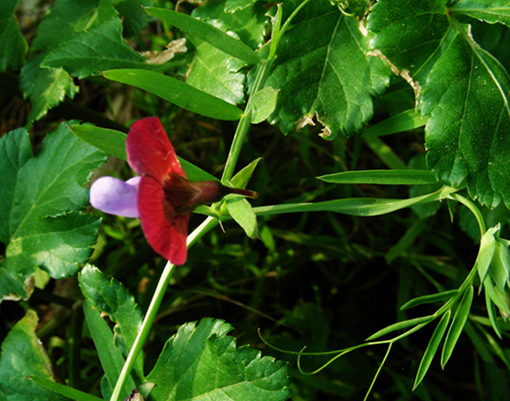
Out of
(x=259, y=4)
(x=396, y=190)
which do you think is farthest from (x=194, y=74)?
(x=396, y=190)

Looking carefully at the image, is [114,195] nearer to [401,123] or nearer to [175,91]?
[175,91]

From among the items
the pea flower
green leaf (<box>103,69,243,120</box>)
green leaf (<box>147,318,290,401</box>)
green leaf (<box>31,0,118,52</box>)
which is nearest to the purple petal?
the pea flower

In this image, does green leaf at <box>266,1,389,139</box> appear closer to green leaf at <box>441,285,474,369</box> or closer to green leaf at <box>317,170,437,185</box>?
green leaf at <box>317,170,437,185</box>

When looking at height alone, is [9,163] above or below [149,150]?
below

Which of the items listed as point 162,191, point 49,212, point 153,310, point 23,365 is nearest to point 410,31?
point 162,191

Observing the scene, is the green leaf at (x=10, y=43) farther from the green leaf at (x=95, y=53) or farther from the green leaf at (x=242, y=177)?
the green leaf at (x=242, y=177)

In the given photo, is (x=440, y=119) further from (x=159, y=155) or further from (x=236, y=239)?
(x=236, y=239)

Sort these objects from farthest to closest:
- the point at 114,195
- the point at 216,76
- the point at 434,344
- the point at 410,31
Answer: the point at 216,76
the point at 410,31
the point at 434,344
the point at 114,195

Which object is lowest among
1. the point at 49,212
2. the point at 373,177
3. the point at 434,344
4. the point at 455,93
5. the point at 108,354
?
the point at 108,354
